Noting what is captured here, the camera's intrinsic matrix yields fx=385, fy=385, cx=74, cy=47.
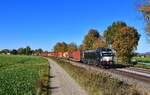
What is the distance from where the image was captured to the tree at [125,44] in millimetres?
72562

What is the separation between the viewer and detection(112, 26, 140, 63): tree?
2857 inches

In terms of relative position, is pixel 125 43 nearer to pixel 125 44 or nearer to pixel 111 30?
pixel 125 44

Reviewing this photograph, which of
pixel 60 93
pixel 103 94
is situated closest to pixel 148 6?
pixel 60 93

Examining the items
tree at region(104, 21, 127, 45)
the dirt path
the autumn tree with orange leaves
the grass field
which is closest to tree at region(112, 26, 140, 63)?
the autumn tree with orange leaves

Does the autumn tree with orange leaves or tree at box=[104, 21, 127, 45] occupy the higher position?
tree at box=[104, 21, 127, 45]

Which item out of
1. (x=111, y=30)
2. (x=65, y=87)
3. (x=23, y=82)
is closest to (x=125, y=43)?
(x=111, y=30)

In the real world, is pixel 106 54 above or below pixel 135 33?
below

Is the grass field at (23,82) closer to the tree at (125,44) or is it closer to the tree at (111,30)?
the tree at (125,44)

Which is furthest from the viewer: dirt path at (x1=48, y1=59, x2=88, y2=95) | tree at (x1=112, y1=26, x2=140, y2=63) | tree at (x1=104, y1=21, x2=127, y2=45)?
tree at (x1=104, y1=21, x2=127, y2=45)

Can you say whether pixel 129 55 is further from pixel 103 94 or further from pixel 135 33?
pixel 103 94

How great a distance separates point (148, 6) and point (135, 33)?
3449 centimetres

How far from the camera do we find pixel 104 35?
110062 mm

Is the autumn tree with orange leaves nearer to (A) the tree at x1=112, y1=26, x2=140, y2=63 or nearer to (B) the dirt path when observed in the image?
(A) the tree at x1=112, y1=26, x2=140, y2=63

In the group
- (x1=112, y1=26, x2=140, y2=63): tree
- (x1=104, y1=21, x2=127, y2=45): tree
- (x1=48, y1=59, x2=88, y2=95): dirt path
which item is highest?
(x1=104, y1=21, x2=127, y2=45): tree
